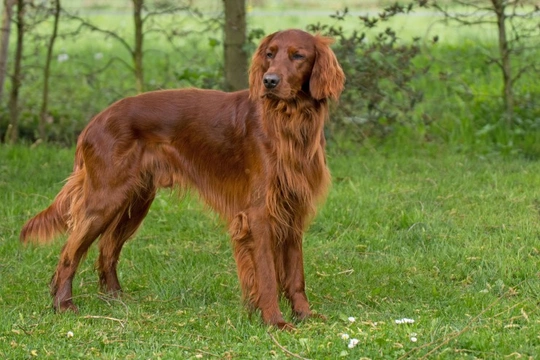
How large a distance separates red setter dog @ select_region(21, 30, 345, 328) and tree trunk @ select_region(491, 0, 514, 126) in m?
3.97

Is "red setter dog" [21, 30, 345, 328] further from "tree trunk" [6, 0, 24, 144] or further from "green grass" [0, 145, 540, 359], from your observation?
"tree trunk" [6, 0, 24, 144]

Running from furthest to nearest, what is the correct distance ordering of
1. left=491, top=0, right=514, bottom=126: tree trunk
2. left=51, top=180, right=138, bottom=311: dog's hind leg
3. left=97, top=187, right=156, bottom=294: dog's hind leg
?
1. left=491, top=0, right=514, bottom=126: tree trunk
2. left=97, top=187, right=156, bottom=294: dog's hind leg
3. left=51, top=180, right=138, bottom=311: dog's hind leg

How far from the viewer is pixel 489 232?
6.02 metres

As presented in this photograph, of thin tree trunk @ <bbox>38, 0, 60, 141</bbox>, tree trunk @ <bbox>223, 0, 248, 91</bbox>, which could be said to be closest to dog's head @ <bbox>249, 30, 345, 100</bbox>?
tree trunk @ <bbox>223, 0, 248, 91</bbox>

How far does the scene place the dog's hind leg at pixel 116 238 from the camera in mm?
5332

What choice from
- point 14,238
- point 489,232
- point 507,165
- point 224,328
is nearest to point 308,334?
point 224,328

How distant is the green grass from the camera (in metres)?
4.19

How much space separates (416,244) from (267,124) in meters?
1.62

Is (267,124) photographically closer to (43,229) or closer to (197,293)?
(197,293)

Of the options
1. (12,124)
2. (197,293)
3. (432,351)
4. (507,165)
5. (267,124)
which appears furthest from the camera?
(12,124)

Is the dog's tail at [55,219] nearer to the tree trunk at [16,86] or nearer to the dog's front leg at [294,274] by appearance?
the dog's front leg at [294,274]

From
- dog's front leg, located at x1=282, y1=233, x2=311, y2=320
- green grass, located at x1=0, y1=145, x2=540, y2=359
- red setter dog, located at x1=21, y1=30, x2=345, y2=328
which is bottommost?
green grass, located at x1=0, y1=145, x2=540, y2=359

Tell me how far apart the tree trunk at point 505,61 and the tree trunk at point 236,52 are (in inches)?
83.1

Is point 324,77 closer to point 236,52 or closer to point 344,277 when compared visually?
point 344,277
